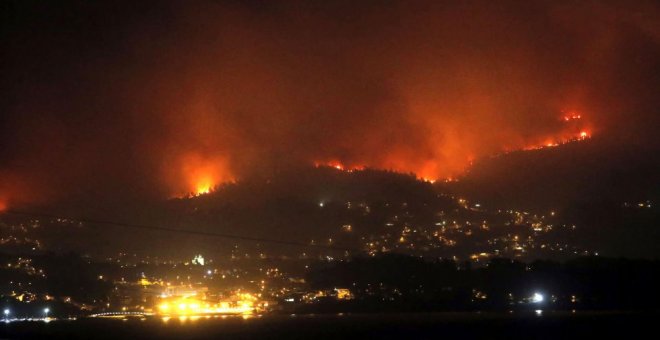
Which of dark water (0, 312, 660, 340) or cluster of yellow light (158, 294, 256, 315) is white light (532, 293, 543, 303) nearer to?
dark water (0, 312, 660, 340)

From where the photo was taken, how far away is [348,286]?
35844 mm

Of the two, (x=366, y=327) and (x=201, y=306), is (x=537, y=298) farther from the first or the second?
(x=201, y=306)

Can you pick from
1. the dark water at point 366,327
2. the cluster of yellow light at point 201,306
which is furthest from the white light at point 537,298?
the cluster of yellow light at point 201,306

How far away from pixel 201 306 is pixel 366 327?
43.1ft

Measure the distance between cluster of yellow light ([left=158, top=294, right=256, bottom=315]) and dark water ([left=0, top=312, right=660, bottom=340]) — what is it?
4170 millimetres

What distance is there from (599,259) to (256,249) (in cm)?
2316

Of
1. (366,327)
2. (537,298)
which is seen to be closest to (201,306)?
(366,327)

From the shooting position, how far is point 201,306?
3497cm

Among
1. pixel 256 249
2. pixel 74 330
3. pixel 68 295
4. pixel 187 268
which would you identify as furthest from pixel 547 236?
pixel 74 330

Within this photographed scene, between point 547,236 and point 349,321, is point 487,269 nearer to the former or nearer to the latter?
point 349,321

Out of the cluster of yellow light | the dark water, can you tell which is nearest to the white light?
the dark water

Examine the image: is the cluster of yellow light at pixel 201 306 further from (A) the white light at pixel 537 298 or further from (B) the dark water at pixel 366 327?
(A) the white light at pixel 537 298

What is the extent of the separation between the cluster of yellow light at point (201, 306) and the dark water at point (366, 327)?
4170 mm

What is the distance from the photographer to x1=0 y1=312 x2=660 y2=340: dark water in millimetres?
22375
